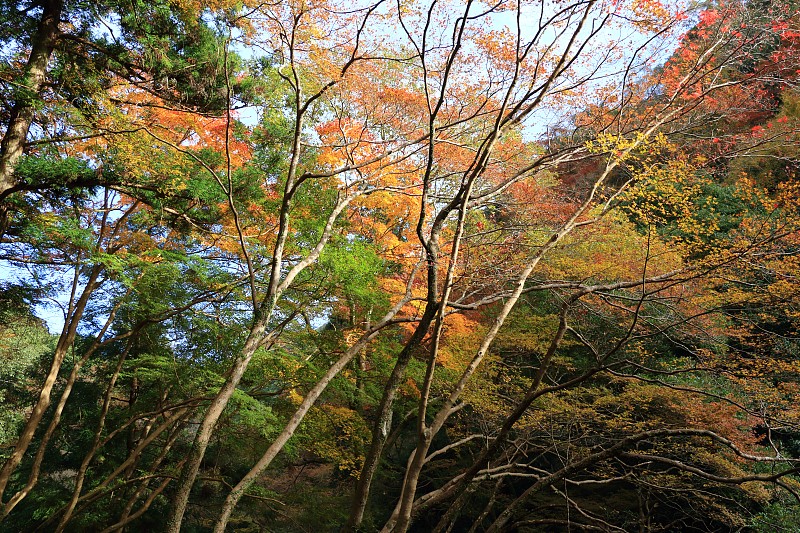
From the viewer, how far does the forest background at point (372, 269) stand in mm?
4969

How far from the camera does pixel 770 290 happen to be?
20.1 feet

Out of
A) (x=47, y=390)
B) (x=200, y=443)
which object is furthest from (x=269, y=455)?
(x=47, y=390)

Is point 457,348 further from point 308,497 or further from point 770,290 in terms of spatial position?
point 770,290

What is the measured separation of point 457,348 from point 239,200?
5266mm

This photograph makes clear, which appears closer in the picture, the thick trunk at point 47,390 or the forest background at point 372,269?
the forest background at point 372,269

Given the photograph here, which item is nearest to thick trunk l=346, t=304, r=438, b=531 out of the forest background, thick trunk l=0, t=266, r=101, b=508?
the forest background

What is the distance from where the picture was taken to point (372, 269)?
313 inches

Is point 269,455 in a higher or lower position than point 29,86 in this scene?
lower

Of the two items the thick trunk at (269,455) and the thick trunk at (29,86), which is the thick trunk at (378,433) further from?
the thick trunk at (29,86)

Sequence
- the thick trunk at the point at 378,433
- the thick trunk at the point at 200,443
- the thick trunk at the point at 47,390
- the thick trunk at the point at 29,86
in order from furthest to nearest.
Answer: the thick trunk at the point at 47,390
the thick trunk at the point at 29,86
the thick trunk at the point at 200,443
the thick trunk at the point at 378,433

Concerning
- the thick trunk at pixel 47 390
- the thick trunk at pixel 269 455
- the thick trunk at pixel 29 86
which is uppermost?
the thick trunk at pixel 29 86

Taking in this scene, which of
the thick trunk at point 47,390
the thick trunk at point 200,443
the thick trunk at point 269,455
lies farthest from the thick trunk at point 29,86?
the thick trunk at point 269,455

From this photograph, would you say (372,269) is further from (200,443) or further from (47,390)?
(47,390)

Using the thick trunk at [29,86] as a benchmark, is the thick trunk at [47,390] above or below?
below
